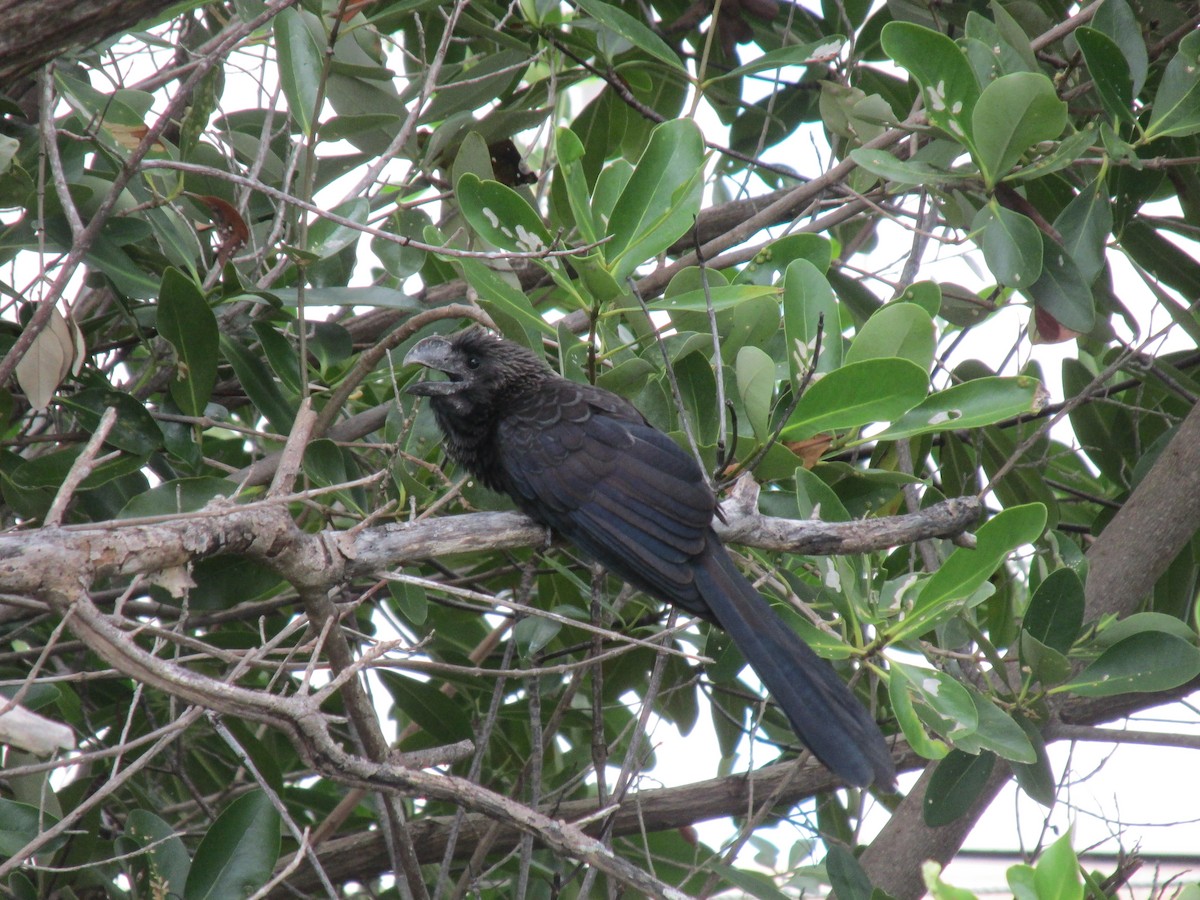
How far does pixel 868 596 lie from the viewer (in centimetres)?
257

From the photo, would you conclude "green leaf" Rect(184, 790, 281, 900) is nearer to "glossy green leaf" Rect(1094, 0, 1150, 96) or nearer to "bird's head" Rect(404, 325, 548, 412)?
"bird's head" Rect(404, 325, 548, 412)

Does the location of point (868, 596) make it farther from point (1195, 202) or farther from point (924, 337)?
point (1195, 202)

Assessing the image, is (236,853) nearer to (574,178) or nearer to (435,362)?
(435,362)

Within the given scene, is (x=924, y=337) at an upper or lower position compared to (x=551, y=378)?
lower

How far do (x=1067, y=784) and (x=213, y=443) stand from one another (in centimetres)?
286

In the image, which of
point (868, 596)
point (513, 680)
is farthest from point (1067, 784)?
point (513, 680)

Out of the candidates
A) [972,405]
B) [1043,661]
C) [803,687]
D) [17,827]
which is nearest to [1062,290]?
[972,405]

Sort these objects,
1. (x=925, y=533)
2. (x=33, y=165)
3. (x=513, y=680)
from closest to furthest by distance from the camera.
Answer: (x=925, y=533)
(x=33, y=165)
(x=513, y=680)

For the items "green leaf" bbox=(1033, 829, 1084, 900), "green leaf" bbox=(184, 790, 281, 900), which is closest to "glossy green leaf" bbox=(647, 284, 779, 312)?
"green leaf" bbox=(1033, 829, 1084, 900)

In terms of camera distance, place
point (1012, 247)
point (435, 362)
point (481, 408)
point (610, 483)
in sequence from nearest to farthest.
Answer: point (1012, 247), point (610, 483), point (435, 362), point (481, 408)

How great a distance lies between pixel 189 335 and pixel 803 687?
1.68m

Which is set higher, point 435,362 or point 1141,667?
point 435,362

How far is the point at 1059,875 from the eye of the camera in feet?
5.57

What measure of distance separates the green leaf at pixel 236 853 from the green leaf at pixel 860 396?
1.52 m
